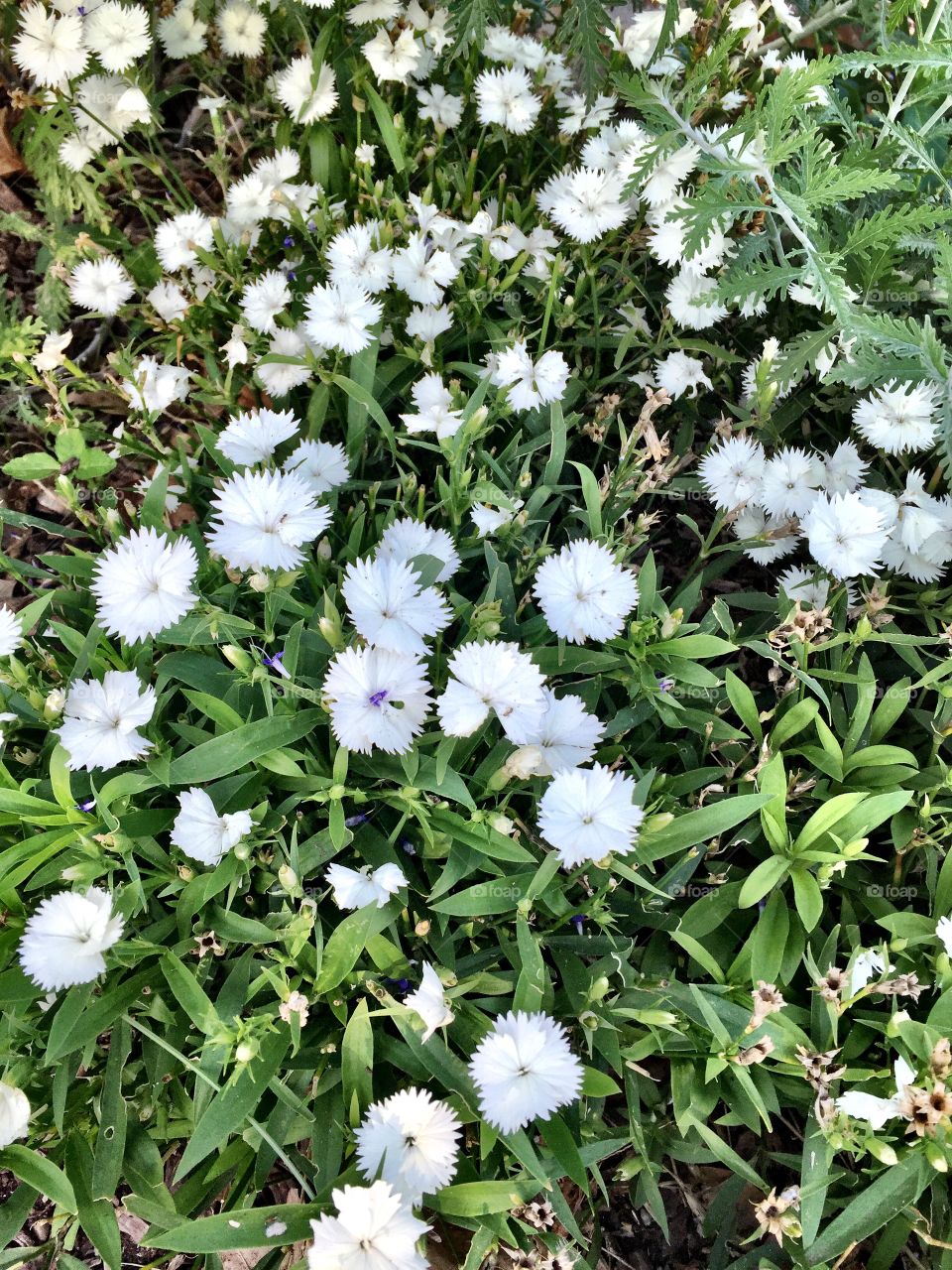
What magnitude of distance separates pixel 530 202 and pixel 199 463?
3.72ft

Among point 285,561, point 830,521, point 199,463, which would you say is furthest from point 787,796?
point 199,463

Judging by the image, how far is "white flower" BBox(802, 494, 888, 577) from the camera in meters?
1.72

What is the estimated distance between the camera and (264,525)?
4.82 ft

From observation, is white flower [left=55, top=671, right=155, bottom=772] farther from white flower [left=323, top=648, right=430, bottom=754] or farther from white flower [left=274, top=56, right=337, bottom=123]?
white flower [left=274, top=56, right=337, bottom=123]

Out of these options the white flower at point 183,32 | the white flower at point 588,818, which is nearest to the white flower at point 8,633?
the white flower at point 588,818

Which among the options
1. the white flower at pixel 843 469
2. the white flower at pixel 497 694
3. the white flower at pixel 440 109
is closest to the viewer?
the white flower at pixel 497 694

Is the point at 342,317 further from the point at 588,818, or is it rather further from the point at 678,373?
the point at 588,818

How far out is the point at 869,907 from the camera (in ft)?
5.55

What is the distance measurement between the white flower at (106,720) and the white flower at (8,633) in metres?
0.12

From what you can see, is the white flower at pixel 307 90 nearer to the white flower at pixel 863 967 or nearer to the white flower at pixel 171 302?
the white flower at pixel 171 302

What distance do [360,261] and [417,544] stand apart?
2.58ft

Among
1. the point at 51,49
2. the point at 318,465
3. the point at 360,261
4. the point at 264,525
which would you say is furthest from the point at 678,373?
the point at 51,49

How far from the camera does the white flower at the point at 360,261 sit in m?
1.98

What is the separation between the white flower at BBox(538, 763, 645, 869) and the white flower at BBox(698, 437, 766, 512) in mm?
813
